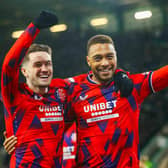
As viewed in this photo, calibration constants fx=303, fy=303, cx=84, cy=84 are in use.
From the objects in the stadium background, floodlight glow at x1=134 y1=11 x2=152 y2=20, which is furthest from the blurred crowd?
floodlight glow at x1=134 y1=11 x2=152 y2=20

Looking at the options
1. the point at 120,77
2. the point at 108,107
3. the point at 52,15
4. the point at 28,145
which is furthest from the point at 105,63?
the point at 28,145

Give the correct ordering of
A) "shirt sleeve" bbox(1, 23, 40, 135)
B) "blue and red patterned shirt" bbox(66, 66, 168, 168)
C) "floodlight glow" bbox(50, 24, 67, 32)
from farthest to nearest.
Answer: "floodlight glow" bbox(50, 24, 67, 32)
"blue and red patterned shirt" bbox(66, 66, 168, 168)
"shirt sleeve" bbox(1, 23, 40, 135)

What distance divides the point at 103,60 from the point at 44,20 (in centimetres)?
31

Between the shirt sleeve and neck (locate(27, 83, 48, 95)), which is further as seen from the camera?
neck (locate(27, 83, 48, 95))

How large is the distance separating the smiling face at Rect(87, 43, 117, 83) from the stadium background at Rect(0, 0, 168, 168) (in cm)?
18

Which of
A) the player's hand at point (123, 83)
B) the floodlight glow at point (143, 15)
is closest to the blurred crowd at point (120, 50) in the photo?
the floodlight glow at point (143, 15)

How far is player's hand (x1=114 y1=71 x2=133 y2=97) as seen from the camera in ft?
4.27

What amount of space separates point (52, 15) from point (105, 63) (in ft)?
1.01

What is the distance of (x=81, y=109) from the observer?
4.43ft

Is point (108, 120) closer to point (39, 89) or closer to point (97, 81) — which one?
point (97, 81)

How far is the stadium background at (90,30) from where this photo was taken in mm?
1633

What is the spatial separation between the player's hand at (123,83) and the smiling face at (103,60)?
30 millimetres

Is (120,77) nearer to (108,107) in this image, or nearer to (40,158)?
(108,107)

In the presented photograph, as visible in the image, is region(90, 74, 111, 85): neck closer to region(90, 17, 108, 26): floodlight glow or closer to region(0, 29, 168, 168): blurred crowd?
region(0, 29, 168, 168): blurred crowd
